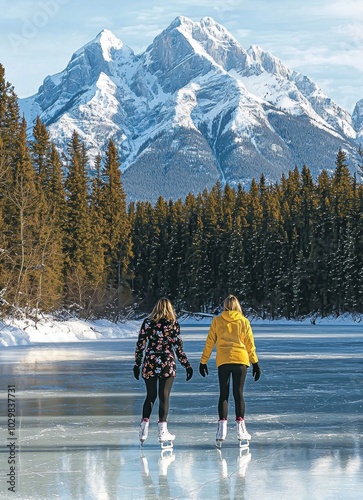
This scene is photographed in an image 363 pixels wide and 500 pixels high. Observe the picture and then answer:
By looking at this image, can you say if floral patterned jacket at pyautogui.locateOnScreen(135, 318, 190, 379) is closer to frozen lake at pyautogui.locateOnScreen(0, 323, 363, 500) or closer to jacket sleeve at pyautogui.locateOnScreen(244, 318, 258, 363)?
jacket sleeve at pyautogui.locateOnScreen(244, 318, 258, 363)

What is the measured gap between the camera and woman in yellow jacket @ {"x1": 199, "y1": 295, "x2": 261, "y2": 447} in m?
11.0

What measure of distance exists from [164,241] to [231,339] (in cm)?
9759

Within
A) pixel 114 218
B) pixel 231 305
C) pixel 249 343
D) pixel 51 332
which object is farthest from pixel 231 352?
pixel 114 218

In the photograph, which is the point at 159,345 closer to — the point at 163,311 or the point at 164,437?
the point at 163,311

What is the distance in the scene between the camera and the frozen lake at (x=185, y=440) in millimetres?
8586

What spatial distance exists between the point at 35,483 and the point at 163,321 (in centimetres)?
297

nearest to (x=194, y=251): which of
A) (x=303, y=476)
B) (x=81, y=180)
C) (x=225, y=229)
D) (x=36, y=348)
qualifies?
(x=225, y=229)

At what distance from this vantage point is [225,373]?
11031 mm

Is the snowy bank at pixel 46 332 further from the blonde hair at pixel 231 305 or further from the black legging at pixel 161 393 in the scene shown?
the blonde hair at pixel 231 305

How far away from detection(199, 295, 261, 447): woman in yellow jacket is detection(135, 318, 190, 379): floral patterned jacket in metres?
0.41

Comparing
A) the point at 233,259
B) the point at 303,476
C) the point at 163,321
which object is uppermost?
the point at 233,259

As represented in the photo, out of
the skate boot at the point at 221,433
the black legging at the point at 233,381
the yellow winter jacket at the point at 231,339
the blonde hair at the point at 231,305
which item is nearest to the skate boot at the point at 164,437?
the skate boot at the point at 221,433

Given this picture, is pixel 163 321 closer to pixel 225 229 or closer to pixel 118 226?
pixel 118 226

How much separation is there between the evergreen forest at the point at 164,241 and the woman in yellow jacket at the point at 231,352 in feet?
105
